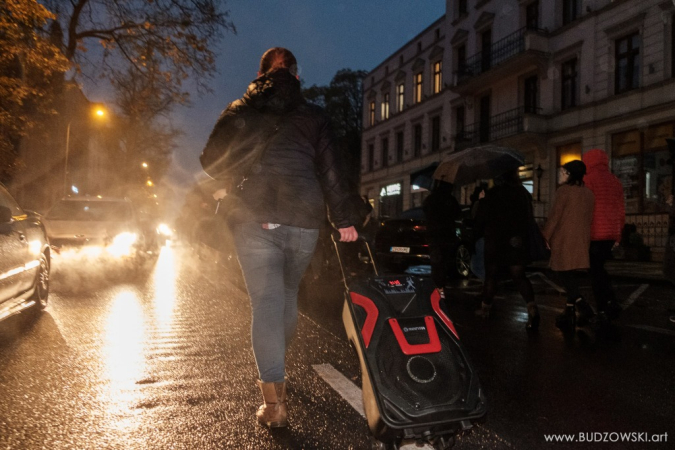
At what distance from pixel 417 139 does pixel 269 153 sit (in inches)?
1339

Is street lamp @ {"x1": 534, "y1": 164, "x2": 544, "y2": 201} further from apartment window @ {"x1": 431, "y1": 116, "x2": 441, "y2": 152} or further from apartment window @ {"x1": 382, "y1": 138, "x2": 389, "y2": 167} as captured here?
apartment window @ {"x1": 382, "y1": 138, "x2": 389, "y2": 167}

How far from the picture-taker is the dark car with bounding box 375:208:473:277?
11.6m

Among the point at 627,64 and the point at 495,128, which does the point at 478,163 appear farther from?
the point at 495,128

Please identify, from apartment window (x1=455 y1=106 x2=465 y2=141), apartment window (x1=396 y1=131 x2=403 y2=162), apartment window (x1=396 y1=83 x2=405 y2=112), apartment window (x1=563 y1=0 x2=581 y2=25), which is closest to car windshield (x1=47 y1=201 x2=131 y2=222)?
apartment window (x1=563 y1=0 x2=581 y2=25)

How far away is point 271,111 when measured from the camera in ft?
9.70

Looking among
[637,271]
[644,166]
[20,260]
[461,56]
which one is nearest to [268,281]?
[20,260]

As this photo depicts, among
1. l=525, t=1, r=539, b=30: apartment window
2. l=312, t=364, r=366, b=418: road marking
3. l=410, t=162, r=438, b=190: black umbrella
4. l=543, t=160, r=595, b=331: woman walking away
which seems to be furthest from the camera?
l=525, t=1, r=539, b=30: apartment window

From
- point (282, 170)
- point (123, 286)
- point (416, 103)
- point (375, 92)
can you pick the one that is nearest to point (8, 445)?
point (282, 170)

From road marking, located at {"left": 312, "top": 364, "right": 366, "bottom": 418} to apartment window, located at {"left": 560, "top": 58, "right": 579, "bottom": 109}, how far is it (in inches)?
867

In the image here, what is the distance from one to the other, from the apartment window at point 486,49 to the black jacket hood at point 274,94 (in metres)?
26.7

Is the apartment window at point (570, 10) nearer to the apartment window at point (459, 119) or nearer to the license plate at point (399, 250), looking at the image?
the apartment window at point (459, 119)

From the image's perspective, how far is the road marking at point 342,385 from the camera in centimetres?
335

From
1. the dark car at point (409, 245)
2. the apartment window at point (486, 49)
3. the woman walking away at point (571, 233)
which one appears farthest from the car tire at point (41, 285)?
the apartment window at point (486, 49)

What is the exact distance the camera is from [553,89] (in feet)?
77.8
